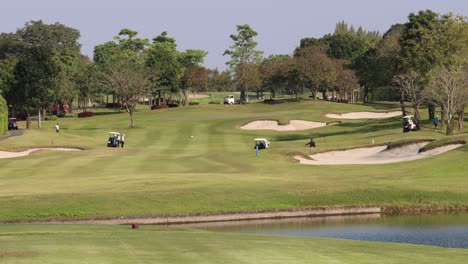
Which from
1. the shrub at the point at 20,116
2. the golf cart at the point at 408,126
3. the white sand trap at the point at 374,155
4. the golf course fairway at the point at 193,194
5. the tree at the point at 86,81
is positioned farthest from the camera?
the tree at the point at 86,81

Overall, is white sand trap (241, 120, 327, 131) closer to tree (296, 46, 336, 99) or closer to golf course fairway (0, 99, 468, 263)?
golf course fairway (0, 99, 468, 263)

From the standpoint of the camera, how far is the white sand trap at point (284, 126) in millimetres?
114062

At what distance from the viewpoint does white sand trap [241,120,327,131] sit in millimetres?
114062

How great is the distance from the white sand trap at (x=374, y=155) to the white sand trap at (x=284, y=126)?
1722 inches

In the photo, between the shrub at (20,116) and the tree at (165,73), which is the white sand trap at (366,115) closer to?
the tree at (165,73)

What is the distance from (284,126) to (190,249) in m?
91.8

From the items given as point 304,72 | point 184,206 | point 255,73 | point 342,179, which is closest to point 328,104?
point 304,72

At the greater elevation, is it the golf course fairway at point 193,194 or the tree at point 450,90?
the tree at point 450,90

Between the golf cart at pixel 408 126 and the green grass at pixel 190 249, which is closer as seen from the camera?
the green grass at pixel 190 249

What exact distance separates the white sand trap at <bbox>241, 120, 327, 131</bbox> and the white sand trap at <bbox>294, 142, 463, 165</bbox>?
43.7 metres

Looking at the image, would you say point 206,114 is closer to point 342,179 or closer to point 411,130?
point 411,130

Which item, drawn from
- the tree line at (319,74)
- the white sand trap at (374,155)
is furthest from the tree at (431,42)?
the white sand trap at (374,155)

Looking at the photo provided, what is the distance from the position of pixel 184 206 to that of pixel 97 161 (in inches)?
949

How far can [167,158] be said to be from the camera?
6550cm
